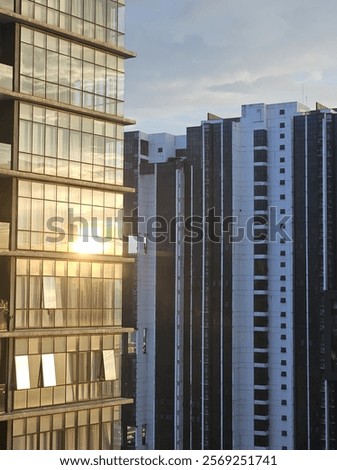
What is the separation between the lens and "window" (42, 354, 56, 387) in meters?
24.6

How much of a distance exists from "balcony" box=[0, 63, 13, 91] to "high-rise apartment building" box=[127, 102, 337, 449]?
1637 inches

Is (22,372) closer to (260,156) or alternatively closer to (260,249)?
(260,249)

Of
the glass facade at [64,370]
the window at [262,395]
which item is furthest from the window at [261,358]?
the glass facade at [64,370]

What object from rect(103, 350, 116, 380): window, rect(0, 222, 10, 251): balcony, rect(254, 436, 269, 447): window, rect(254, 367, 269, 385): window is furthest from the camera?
rect(254, 367, 269, 385): window

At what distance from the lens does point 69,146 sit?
26.1 meters

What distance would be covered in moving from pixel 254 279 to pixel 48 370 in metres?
42.8

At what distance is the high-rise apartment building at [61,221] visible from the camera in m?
24.3

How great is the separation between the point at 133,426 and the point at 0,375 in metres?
45.0

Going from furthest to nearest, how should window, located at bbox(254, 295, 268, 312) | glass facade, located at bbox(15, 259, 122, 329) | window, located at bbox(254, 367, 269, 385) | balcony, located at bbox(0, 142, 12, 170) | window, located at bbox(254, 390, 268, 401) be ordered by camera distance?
window, located at bbox(254, 295, 268, 312)
window, located at bbox(254, 367, 269, 385)
window, located at bbox(254, 390, 268, 401)
glass facade, located at bbox(15, 259, 122, 329)
balcony, located at bbox(0, 142, 12, 170)

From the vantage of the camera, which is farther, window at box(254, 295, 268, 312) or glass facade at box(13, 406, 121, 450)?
window at box(254, 295, 268, 312)

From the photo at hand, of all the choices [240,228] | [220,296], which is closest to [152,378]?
[220,296]

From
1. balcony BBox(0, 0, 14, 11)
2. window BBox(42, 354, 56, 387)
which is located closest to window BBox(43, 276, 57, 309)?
window BBox(42, 354, 56, 387)

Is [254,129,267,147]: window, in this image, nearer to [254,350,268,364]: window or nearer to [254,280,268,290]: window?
[254,280,268,290]: window

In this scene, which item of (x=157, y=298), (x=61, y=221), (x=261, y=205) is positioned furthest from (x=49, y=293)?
(x=261, y=205)
